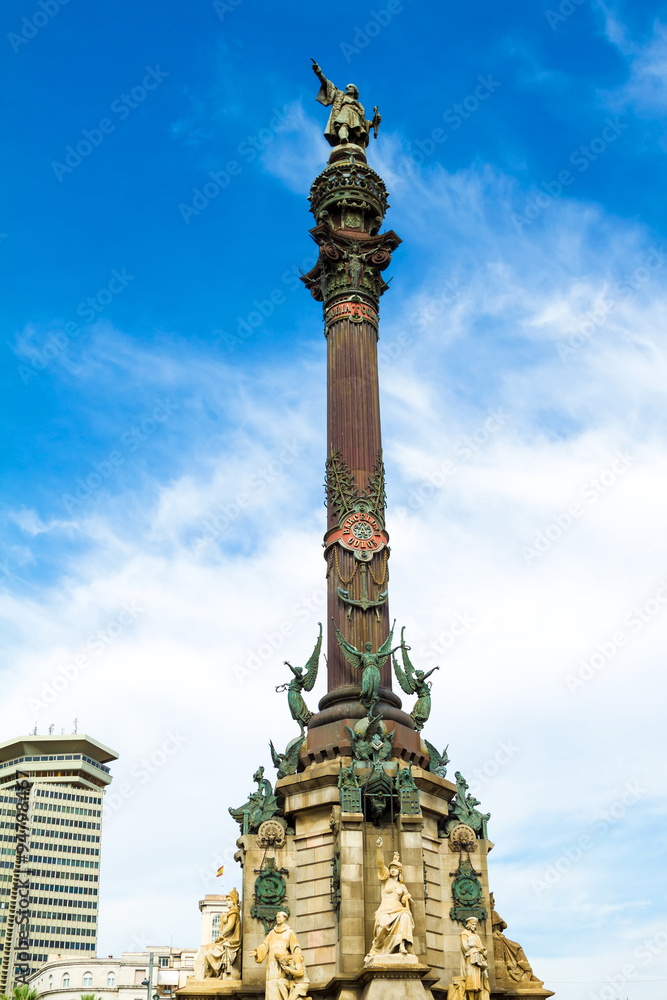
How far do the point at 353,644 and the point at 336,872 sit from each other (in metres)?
6.92

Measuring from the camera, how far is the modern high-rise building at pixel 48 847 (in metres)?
145

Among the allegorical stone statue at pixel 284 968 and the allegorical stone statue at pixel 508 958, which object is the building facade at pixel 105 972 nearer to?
the allegorical stone statue at pixel 508 958

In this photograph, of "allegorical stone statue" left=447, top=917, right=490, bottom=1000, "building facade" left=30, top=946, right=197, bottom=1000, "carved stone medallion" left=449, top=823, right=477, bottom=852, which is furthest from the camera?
"building facade" left=30, top=946, right=197, bottom=1000

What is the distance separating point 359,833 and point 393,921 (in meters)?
2.70

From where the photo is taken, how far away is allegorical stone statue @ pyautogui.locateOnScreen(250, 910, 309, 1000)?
27.4 m

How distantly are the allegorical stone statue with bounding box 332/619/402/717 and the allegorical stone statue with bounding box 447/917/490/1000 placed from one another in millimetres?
6543

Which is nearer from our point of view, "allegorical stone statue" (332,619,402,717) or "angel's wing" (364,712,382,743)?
"angel's wing" (364,712,382,743)

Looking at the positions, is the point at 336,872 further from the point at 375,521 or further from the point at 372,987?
the point at 375,521

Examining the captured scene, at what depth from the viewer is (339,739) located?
103 feet

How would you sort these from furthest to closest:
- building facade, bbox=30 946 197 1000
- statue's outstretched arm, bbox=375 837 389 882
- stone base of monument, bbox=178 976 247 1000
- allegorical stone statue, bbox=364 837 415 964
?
1. building facade, bbox=30 946 197 1000
2. stone base of monument, bbox=178 976 247 1000
3. statue's outstretched arm, bbox=375 837 389 882
4. allegorical stone statue, bbox=364 837 415 964

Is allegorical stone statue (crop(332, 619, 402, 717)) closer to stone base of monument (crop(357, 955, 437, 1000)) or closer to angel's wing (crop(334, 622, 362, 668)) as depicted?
angel's wing (crop(334, 622, 362, 668))

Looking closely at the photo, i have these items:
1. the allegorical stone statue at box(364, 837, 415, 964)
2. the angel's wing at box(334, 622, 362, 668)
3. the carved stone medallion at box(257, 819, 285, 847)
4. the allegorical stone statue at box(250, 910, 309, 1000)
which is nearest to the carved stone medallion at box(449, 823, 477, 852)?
the allegorical stone statue at box(364, 837, 415, 964)

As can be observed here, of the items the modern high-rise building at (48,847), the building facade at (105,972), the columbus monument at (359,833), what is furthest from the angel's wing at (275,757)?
the modern high-rise building at (48,847)

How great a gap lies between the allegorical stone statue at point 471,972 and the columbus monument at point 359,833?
3 centimetres
